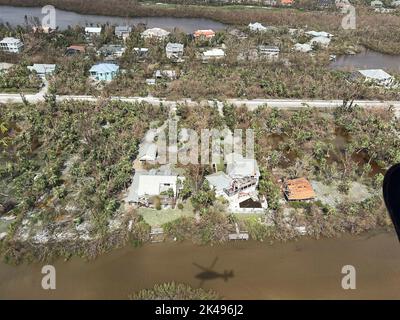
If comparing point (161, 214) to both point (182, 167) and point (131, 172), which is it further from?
point (182, 167)

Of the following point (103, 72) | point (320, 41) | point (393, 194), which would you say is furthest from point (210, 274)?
point (320, 41)

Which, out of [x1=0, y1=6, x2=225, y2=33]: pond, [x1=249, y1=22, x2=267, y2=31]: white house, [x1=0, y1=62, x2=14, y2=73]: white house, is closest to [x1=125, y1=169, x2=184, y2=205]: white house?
[x1=0, y1=62, x2=14, y2=73]: white house

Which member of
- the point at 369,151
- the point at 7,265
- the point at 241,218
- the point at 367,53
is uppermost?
the point at 367,53

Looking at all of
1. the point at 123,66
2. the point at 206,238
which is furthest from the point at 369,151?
the point at 123,66

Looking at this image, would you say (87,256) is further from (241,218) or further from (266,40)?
(266,40)

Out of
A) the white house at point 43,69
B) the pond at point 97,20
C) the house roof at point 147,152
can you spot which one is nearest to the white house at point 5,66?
the white house at point 43,69
